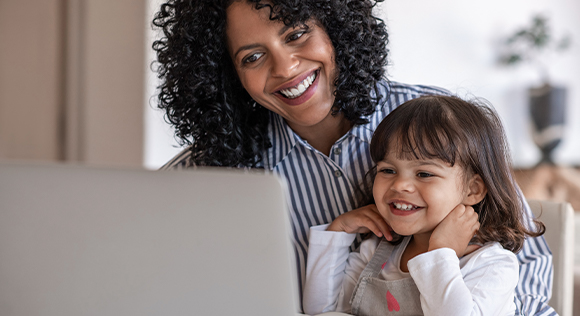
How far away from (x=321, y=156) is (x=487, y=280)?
480 mm

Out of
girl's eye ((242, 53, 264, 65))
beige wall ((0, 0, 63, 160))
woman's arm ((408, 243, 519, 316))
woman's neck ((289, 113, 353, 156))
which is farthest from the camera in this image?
beige wall ((0, 0, 63, 160))

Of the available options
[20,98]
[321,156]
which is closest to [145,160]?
[20,98]

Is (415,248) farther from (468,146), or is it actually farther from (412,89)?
(412,89)

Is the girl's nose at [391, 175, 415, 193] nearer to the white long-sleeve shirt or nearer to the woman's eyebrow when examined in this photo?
the white long-sleeve shirt

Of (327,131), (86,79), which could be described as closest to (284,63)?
(327,131)

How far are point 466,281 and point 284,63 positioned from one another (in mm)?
594

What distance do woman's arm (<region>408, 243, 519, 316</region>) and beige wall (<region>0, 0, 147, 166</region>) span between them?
2862 mm

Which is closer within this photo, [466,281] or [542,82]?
[466,281]

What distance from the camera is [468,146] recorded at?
0.95 metres

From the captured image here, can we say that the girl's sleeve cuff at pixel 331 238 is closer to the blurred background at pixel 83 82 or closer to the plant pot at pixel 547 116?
the blurred background at pixel 83 82

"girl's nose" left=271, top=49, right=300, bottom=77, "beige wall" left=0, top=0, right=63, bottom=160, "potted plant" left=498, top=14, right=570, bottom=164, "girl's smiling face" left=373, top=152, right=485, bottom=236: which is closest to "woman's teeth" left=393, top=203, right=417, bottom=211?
"girl's smiling face" left=373, top=152, right=485, bottom=236

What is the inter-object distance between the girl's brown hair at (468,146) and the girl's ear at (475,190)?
11mm

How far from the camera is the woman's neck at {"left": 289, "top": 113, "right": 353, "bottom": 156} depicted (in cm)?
124

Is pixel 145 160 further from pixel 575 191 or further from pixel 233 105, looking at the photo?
pixel 575 191
